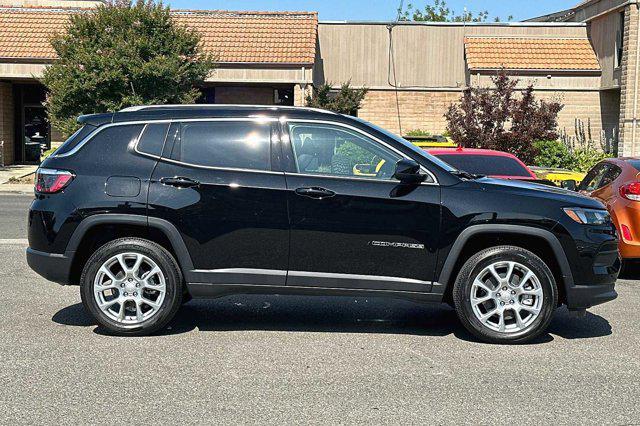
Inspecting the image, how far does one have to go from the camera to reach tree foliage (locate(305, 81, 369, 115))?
Answer: 26.4 m

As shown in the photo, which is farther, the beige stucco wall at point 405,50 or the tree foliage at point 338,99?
the beige stucco wall at point 405,50

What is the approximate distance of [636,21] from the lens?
88.0ft

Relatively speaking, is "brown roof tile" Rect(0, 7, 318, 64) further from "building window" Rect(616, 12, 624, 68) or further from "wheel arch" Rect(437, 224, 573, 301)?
"wheel arch" Rect(437, 224, 573, 301)

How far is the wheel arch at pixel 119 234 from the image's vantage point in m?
6.47

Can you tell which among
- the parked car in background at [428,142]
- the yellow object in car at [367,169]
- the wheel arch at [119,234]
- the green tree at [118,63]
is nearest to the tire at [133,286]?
the wheel arch at [119,234]

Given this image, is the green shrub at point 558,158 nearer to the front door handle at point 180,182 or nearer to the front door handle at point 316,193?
the front door handle at point 316,193

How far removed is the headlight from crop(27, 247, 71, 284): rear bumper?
13.6 feet

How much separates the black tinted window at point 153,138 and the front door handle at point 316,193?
1.26 meters

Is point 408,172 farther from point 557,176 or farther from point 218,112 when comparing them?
point 557,176

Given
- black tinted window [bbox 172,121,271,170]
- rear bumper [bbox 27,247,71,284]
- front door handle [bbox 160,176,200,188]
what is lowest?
rear bumper [bbox 27,247,71,284]

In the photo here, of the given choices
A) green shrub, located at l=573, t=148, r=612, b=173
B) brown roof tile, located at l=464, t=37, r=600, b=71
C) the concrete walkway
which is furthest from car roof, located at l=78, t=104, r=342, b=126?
brown roof tile, located at l=464, t=37, r=600, b=71

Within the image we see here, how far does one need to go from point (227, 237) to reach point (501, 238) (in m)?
2.26

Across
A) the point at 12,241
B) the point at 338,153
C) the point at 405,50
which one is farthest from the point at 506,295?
the point at 405,50

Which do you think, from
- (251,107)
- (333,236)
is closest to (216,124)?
(251,107)
